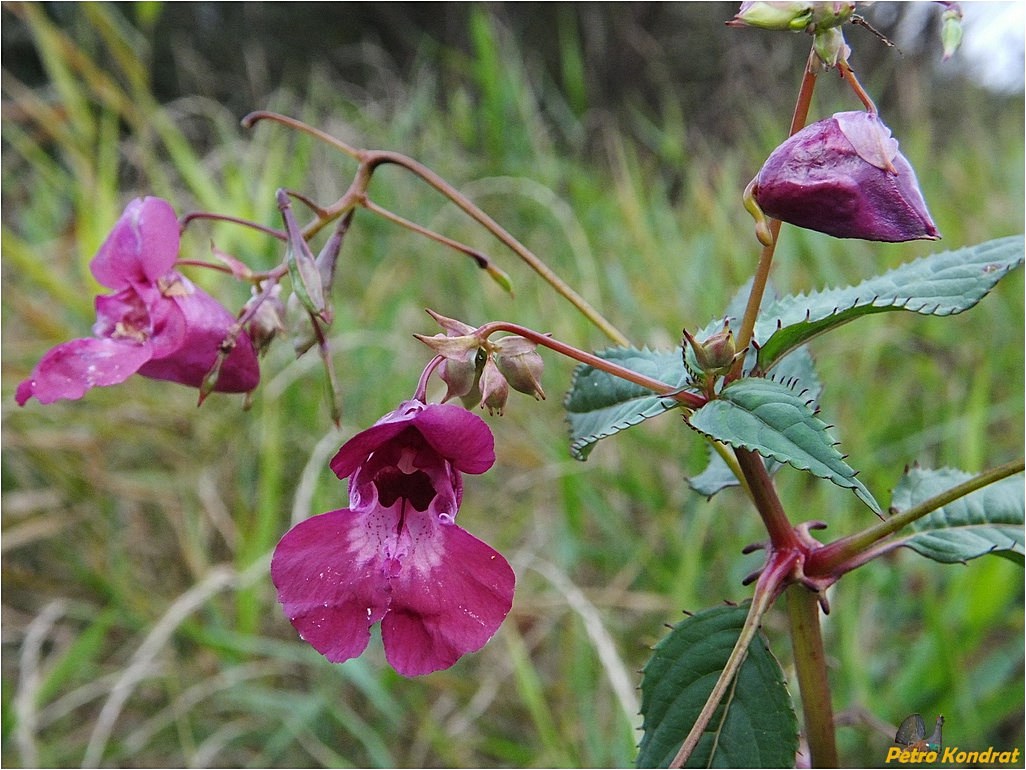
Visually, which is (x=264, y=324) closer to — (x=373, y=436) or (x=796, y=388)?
(x=373, y=436)

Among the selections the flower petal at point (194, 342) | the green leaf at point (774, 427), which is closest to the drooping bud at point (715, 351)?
the green leaf at point (774, 427)

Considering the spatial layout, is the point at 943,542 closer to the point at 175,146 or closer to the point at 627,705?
the point at 627,705

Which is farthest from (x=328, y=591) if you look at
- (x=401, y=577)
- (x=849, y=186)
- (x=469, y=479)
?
(x=469, y=479)

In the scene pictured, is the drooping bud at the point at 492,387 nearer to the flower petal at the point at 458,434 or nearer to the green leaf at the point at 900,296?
the flower petal at the point at 458,434

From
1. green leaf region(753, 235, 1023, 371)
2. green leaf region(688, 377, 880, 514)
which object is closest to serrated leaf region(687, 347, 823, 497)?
green leaf region(753, 235, 1023, 371)

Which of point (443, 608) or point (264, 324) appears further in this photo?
point (264, 324)

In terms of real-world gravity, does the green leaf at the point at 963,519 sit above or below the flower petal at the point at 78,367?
below
